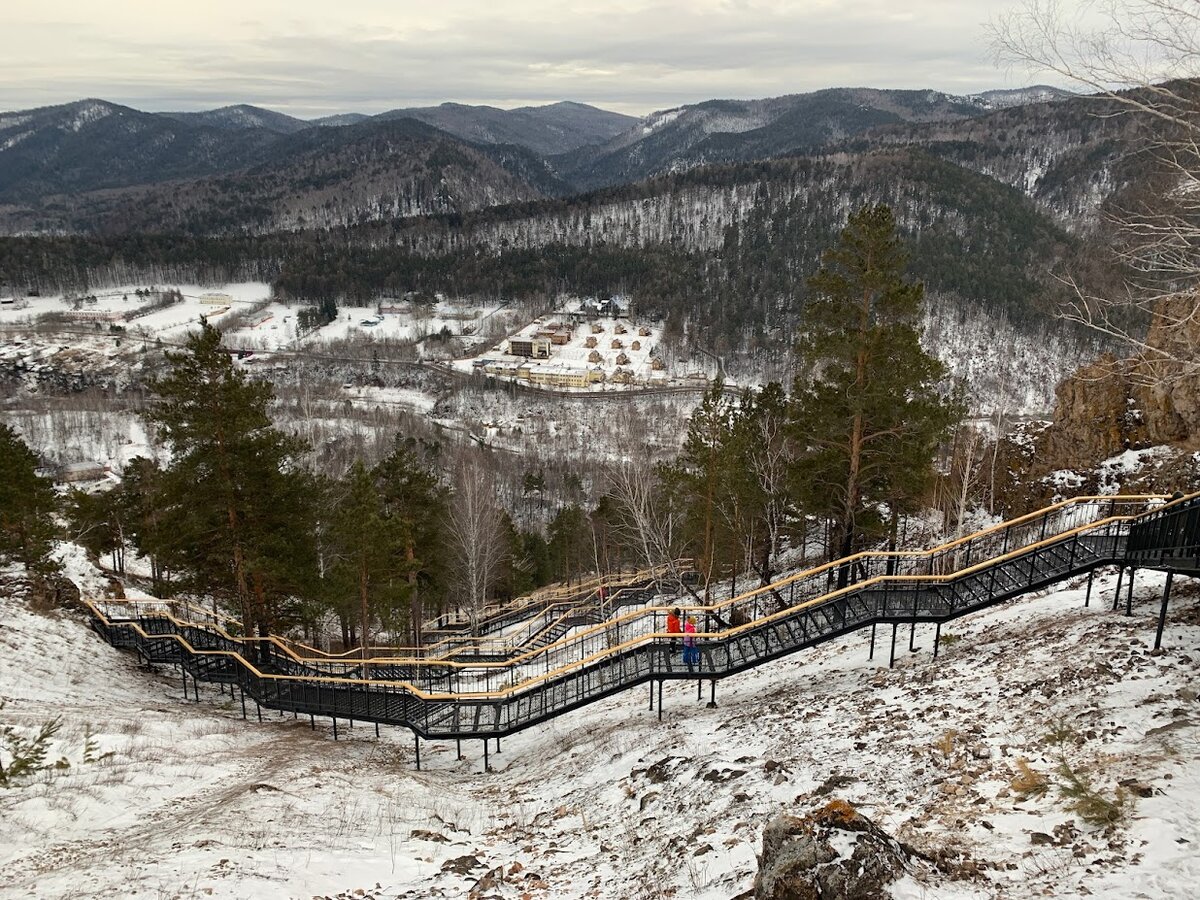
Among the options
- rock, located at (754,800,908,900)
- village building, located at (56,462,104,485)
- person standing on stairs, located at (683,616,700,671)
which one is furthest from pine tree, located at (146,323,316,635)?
village building, located at (56,462,104,485)

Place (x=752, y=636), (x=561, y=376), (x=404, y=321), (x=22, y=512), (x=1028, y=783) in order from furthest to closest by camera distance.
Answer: (x=404, y=321) → (x=561, y=376) → (x=22, y=512) → (x=752, y=636) → (x=1028, y=783)

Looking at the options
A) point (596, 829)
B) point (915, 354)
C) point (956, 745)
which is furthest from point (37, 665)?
point (915, 354)

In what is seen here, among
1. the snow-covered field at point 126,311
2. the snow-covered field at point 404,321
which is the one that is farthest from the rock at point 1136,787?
the snow-covered field at point 126,311

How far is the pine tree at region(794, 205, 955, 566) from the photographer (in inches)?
658

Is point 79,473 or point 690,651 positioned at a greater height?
point 690,651

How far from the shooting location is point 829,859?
6344 mm

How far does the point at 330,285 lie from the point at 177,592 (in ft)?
637

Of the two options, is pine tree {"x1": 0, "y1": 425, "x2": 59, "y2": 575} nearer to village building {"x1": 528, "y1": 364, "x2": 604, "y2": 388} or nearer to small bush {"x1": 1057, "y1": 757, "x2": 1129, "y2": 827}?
small bush {"x1": 1057, "y1": 757, "x2": 1129, "y2": 827}

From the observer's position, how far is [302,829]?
415 inches

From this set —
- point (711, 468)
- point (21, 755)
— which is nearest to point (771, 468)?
point (711, 468)

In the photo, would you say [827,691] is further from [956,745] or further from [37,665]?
[37,665]

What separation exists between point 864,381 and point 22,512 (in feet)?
86.0

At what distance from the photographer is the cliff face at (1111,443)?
2483 centimetres

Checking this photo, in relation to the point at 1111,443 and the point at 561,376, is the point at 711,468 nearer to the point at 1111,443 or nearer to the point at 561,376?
the point at 1111,443
